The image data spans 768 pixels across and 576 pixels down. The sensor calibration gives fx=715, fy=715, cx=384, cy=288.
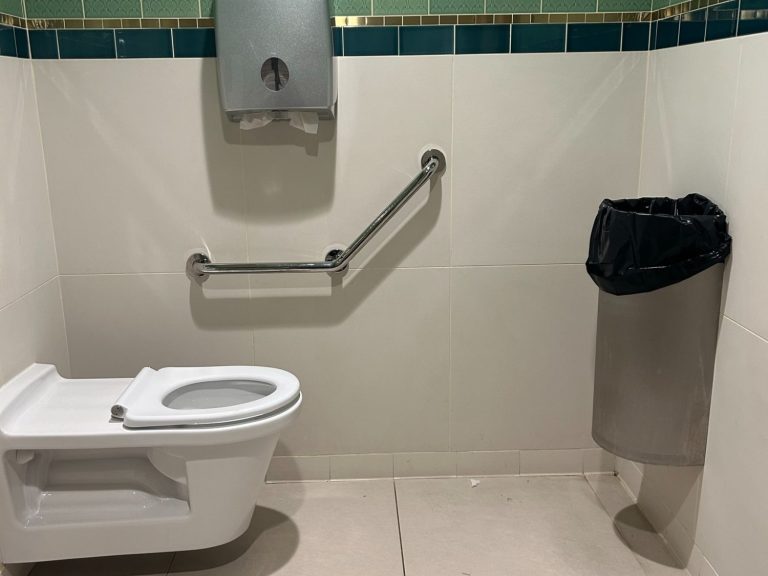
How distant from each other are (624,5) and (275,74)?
101 cm

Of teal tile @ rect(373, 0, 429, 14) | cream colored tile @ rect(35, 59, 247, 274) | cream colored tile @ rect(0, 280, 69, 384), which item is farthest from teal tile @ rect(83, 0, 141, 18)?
cream colored tile @ rect(0, 280, 69, 384)

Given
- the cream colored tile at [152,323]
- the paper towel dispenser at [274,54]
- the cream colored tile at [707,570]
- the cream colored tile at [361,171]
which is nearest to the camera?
the cream colored tile at [707,570]

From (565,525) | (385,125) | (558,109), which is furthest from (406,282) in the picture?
(565,525)

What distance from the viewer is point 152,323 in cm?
218

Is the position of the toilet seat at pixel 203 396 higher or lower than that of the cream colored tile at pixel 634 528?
higher

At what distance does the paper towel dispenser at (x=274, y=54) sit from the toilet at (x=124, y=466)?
744 mm

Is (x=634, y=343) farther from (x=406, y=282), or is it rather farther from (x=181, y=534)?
(x=181, y=534)

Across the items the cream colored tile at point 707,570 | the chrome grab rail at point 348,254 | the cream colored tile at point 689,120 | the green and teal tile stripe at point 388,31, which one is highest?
the green and teal tile stripe at point 388,31

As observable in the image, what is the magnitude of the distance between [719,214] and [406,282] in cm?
91

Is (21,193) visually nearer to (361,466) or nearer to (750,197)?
(361,466)

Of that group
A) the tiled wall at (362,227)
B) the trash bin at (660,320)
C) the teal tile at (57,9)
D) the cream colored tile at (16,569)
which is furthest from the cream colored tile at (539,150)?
the cream colored tile at (16,569)

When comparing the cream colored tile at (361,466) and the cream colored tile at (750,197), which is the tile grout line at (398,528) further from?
the cream colored tile at (750,197)

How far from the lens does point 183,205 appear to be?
211cm

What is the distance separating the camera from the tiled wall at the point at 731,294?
1481 millimetres
